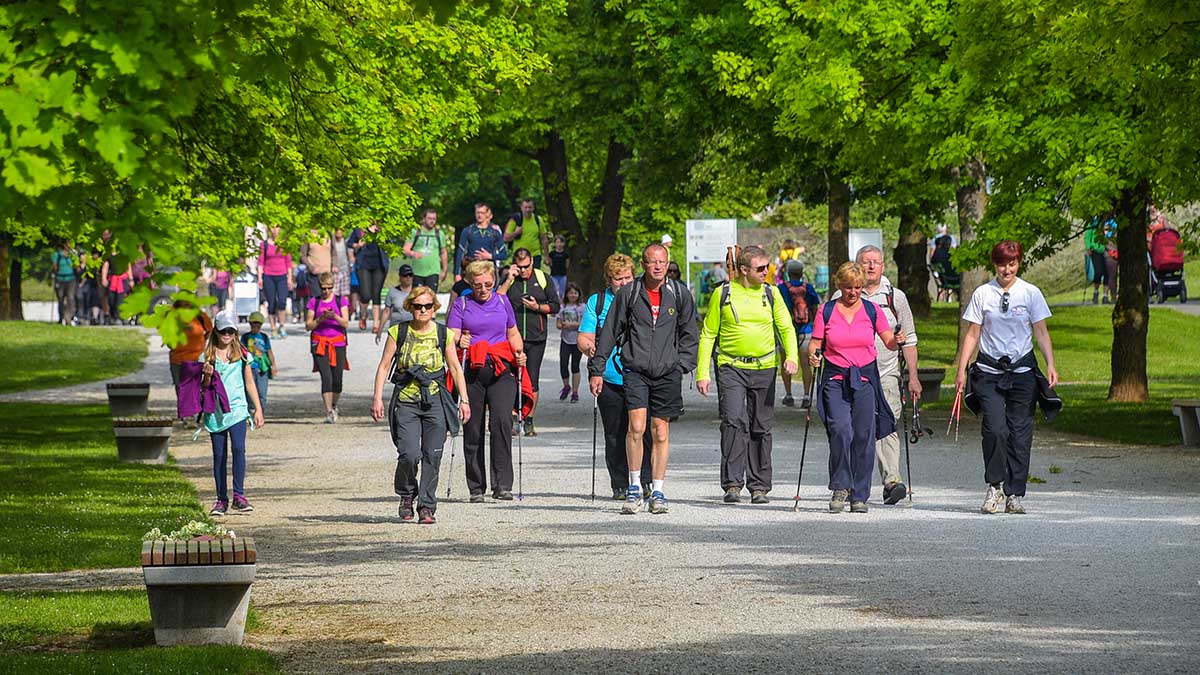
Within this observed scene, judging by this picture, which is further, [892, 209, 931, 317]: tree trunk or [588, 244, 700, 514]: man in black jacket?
[892, 209, 931, 317]: tree trunk

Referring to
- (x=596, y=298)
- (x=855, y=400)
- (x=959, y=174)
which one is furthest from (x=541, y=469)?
(x=959, y=174)

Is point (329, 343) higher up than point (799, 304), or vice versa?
point (799, 304)

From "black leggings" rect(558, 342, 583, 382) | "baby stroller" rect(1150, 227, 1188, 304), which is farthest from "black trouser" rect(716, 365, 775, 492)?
"baby stroller" rect(1150, 227, 1188, 304)

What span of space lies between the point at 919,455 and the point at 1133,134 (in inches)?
155

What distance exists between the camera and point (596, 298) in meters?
15.9

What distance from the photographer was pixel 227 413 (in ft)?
49.0

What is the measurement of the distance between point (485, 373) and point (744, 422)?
6.74ft

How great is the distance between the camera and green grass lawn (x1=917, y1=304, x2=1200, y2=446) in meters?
21.3

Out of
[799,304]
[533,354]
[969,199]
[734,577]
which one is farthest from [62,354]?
[734,577]

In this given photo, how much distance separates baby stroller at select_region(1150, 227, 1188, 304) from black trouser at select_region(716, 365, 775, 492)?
25413 mm

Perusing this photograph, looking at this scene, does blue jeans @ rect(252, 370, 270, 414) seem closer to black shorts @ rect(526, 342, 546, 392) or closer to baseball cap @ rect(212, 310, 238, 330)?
black shorts @ rect(526, 342, 546, 392)

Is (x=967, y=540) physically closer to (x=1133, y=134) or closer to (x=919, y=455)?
(x=919, y=455)

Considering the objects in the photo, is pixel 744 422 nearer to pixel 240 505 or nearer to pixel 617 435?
pixel 617 435

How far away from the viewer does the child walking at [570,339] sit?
25.7m
